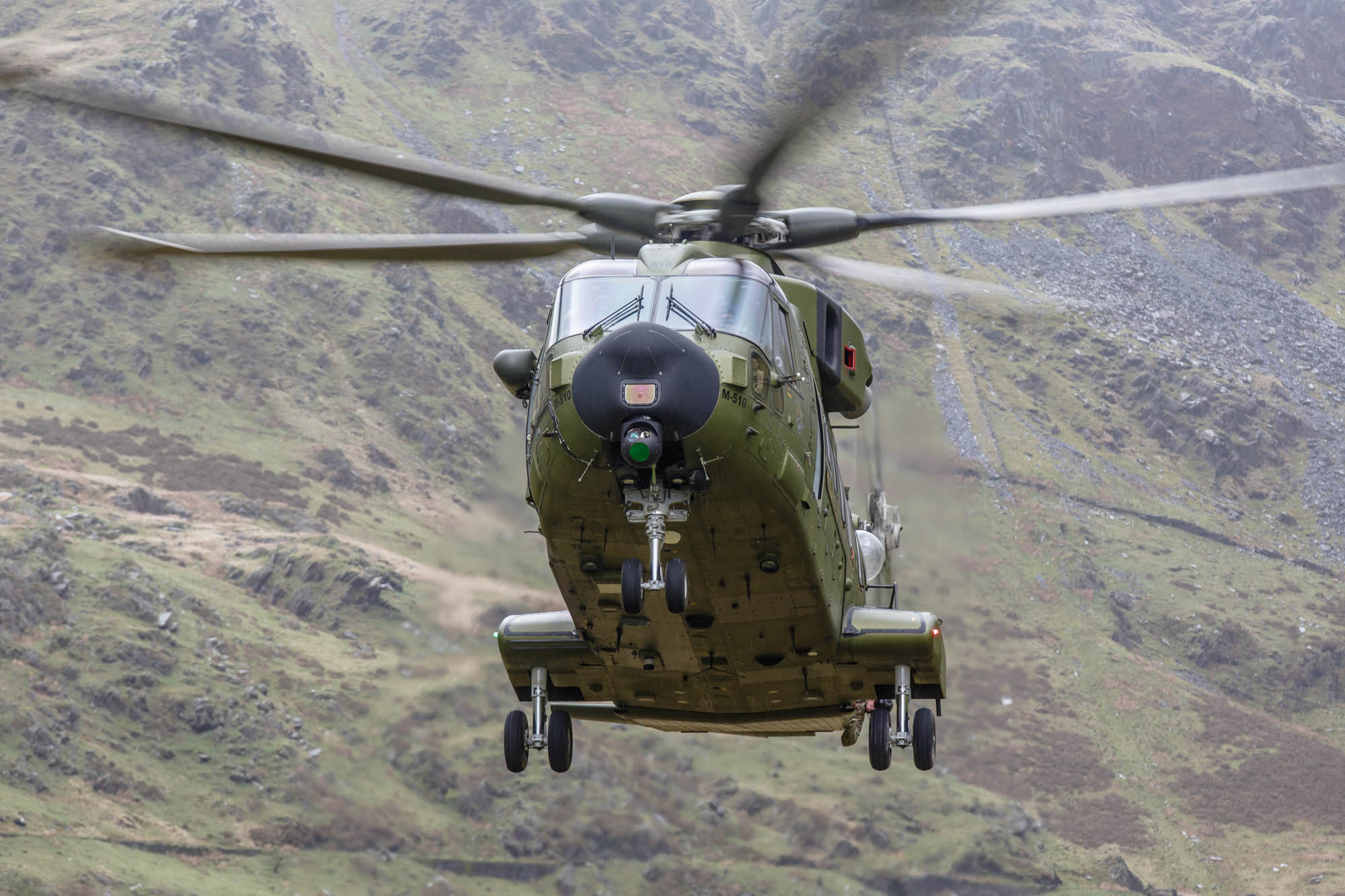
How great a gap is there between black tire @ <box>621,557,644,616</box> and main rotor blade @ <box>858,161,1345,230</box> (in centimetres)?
618

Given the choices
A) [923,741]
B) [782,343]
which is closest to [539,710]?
[923,741]

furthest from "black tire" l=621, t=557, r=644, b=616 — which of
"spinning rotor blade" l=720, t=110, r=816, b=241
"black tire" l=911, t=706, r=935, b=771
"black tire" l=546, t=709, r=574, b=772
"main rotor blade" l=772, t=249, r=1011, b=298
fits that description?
"main rotor blade" l=772, t=249, r=1011, b=298

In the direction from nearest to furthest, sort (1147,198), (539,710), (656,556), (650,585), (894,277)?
(650,585) < (656,556) < (1147,198) < (539,710) < (894,277)

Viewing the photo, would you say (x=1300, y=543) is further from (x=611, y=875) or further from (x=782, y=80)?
(x=782, y=80)

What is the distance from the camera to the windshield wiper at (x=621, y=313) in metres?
19.6

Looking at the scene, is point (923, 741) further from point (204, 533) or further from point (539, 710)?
point (204, 533)

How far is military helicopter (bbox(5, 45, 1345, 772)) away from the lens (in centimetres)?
1844

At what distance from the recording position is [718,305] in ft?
65.1

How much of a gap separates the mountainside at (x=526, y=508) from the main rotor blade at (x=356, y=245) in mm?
428

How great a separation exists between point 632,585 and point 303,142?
5987 mm

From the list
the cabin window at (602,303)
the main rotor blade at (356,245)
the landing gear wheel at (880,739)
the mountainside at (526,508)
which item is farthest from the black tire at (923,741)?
the main rotor blade at (356,245)

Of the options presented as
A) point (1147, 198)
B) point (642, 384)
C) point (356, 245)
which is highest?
point (1147, 198)

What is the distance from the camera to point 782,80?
60.9ft

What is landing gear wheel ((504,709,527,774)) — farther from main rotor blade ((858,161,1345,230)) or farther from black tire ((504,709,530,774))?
main rotor blade ((858,161,1345,230))
